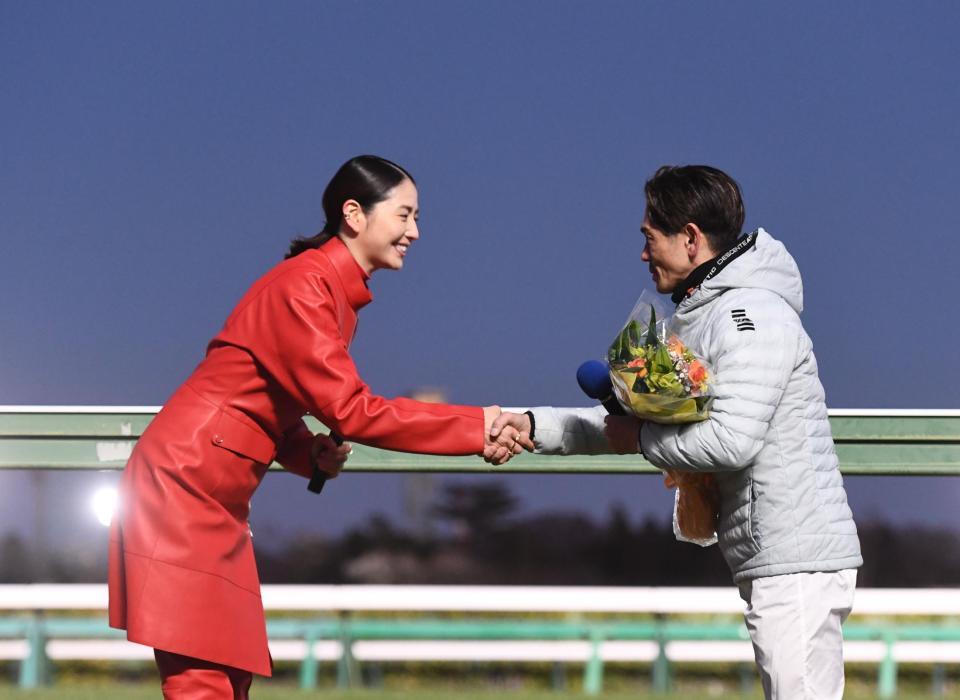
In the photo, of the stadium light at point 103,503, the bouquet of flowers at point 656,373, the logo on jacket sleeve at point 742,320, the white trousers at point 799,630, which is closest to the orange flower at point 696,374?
the bouquet of flowers at point 656,373

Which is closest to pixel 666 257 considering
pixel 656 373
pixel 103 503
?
pixel 656 373

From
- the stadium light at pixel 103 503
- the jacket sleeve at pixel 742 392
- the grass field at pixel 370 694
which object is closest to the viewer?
the jacket sleeve at pixel 742 392

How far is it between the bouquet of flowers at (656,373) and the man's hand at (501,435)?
38 centimetres

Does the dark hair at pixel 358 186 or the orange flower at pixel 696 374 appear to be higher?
the dark hair at pixel 358 186

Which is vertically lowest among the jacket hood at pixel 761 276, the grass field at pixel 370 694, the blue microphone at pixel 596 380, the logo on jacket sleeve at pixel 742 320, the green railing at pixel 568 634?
the grass field at pixel 370 694

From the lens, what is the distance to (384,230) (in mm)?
3326

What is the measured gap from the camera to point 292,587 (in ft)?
17.8

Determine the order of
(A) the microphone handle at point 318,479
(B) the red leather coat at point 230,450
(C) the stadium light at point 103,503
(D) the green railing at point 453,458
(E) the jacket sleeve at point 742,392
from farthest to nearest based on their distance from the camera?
1. (D) the green railing at point 453,458
2. (C) the stadium light at point 103,503
3. (A) the microphone handle at point 318,479
4. (B) the red leather coat at point 230,450
5. (E) the jacket sleeve at point 742,392

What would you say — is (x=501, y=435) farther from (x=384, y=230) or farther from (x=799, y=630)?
(x=799, y=630)

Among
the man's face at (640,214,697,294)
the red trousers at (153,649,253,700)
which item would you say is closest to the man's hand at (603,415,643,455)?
the man's face at (640,214,697,294)

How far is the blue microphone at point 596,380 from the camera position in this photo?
3.27 metres

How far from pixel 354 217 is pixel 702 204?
0.87 meters

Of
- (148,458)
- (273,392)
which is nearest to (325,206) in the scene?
(273,392)

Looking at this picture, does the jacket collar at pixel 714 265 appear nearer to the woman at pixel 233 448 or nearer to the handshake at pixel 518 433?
the handshake at pixel 518 433
